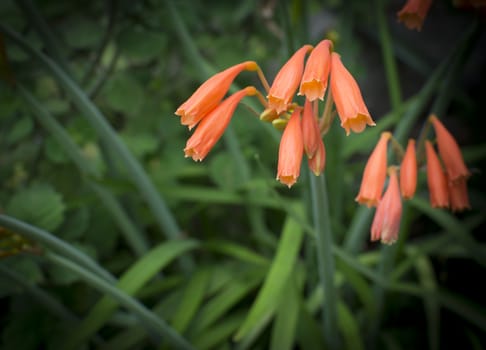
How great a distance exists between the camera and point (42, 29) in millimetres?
1272

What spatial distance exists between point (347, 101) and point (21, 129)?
3.59ft

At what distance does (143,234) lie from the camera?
1.64m

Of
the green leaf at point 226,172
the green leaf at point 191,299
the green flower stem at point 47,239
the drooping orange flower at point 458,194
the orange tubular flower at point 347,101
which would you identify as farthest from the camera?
the green leaf at point 226,172

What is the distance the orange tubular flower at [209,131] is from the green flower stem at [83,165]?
0.65m

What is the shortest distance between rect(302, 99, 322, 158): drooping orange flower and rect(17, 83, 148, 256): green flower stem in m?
0.82

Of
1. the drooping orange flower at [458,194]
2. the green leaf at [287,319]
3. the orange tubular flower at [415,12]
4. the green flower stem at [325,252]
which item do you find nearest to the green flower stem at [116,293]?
the green leaf at [287,319]

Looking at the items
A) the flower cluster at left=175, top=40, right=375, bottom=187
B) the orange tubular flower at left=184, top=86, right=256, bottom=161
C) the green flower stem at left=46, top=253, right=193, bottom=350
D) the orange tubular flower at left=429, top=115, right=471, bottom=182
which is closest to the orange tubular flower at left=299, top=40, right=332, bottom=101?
the flower cluster at left=175, top=40, right=375, bottom=187

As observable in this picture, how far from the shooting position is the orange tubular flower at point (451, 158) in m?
0.97

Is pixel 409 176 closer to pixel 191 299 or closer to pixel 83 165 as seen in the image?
pixel 191 299

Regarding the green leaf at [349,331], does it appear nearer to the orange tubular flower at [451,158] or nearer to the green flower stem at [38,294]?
the orange tubular flower at [451,158]

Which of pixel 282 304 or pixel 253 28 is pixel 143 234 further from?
pixel 253 28

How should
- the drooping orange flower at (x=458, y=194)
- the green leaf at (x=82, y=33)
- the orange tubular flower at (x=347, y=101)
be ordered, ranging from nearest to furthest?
the orange tubular flower at (x=347, y=101), the drooping orange flower at (x=458, y=194), the green leaf at (x=82, y=33)

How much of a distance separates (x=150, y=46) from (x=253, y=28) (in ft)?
2.06

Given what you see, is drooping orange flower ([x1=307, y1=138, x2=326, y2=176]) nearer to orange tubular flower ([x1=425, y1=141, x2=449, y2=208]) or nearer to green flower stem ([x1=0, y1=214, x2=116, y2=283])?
orange tubular flower ([x1=425, y1=141, x2=449, y2=208])
